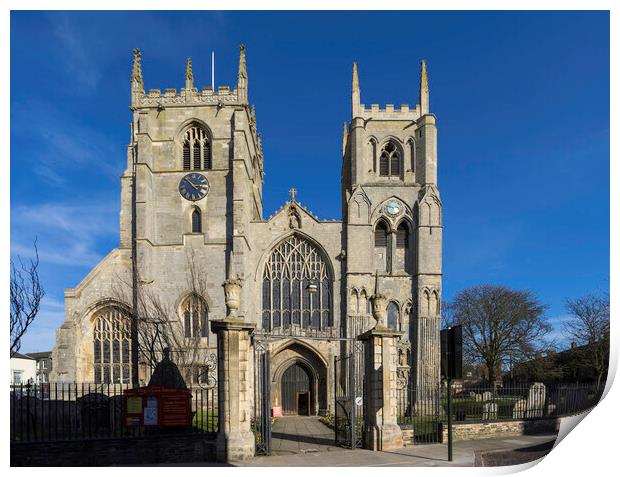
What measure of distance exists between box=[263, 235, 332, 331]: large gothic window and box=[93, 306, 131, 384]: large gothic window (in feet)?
24.2

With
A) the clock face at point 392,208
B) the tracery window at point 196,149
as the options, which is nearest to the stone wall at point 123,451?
the clock face at point 392,208

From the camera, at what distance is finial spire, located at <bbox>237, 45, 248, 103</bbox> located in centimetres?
2859

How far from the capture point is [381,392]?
473 inches

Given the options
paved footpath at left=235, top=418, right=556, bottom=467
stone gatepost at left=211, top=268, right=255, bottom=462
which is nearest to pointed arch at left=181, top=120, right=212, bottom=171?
paved footpath at left=235, top=418, right=556, bottom=467

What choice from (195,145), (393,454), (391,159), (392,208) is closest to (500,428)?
(393,454)

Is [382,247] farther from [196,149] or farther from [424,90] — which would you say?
[196,149]

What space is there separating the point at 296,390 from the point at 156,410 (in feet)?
54.1

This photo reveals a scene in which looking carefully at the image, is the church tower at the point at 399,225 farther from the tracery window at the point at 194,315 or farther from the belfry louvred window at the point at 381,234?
the tracery window at the point at 194,315

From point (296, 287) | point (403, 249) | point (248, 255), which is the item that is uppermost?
point (403, 249)

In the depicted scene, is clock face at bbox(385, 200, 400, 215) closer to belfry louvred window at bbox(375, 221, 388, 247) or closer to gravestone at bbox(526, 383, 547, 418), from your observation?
belfry louvred window at bbox(375, 221, 388, 247)

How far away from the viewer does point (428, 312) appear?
26297mm
